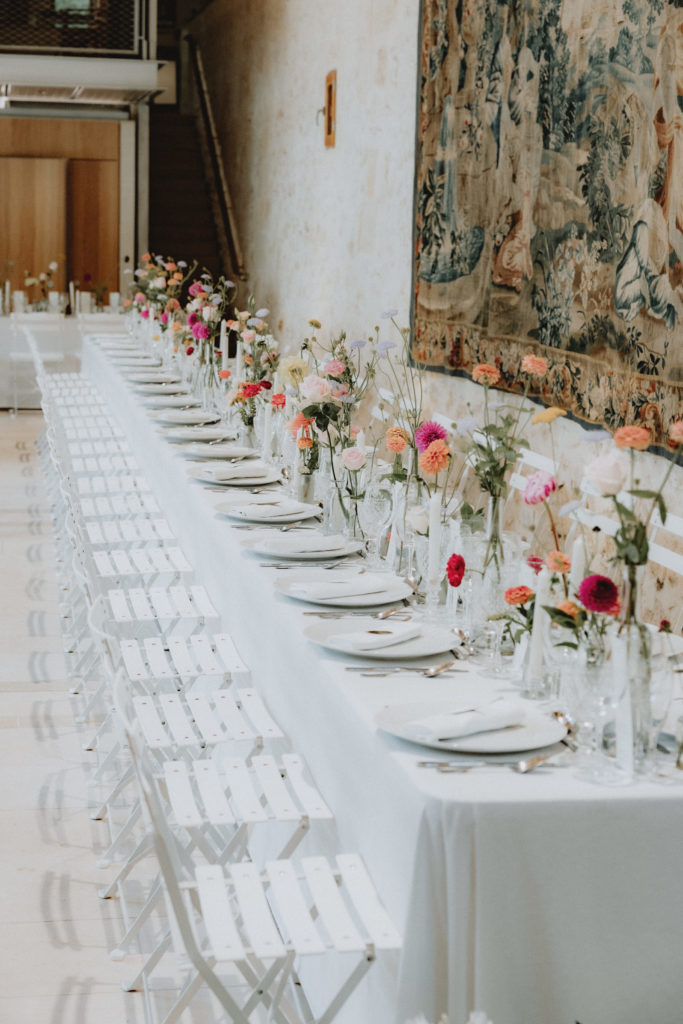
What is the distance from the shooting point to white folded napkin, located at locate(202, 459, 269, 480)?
4.43m

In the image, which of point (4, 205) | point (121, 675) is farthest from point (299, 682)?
point (4, 205)

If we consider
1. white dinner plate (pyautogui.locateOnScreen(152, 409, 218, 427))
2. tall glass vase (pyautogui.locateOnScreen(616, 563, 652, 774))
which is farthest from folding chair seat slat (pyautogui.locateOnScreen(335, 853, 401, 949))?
white dinner plate (pyautogui.locateOnScreen(152, 409, 218, 427))

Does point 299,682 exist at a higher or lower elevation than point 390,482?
lower

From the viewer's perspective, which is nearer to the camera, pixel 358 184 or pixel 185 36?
pixel 358 184

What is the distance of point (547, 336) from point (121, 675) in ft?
11.1

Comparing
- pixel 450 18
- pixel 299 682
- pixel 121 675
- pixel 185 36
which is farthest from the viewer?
pixel 185 36

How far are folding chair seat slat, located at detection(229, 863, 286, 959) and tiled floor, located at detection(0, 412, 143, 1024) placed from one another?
795mm

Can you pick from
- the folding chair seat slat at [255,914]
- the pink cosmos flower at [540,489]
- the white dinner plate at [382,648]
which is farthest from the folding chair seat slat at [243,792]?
the pink cosmos flower at [540,489]

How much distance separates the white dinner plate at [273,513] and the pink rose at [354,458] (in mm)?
455

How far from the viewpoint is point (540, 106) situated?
5.44 meters

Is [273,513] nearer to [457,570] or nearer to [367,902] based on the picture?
[457,570]

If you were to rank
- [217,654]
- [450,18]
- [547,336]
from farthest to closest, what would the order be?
[450,18], [547,336], [217,654]

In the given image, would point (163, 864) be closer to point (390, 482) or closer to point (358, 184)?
point (390, 482)

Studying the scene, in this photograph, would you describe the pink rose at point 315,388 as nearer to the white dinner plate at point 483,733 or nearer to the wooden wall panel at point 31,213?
the white dinner plate at point 483,733
